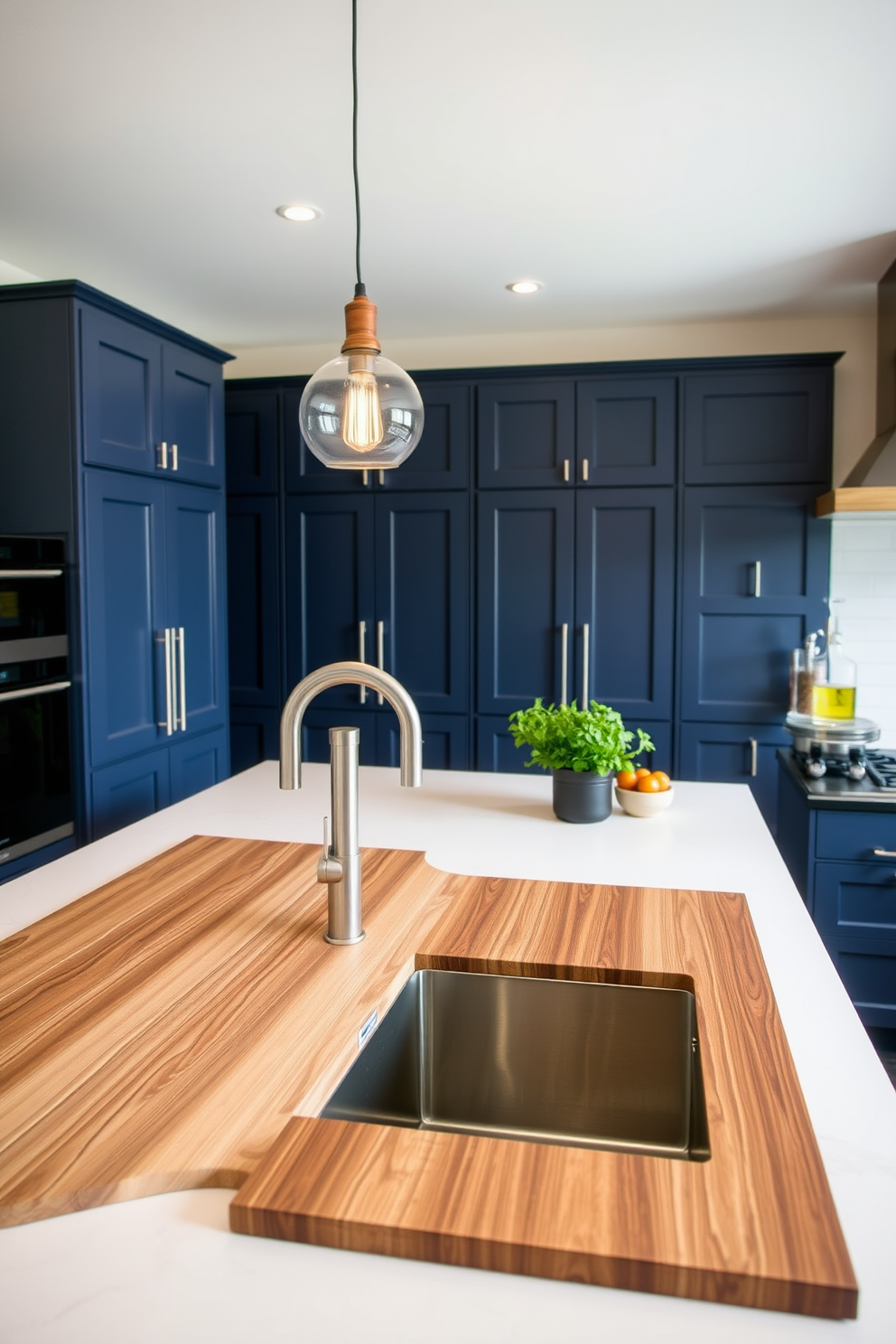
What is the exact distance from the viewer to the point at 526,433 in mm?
3809

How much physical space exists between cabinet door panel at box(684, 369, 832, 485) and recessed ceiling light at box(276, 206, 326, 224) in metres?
1.59

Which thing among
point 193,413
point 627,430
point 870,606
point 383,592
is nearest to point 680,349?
point 627,430

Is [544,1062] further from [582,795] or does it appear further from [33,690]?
[33,690]

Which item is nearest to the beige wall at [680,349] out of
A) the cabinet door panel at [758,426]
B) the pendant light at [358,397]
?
the cabinet door panel at [758,426]

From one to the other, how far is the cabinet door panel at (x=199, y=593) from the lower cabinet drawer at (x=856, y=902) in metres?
2.14

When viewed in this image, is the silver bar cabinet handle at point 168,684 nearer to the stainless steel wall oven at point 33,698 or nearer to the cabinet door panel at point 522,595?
the stainless steel wall oven at point 33,698

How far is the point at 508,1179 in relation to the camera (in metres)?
0.81

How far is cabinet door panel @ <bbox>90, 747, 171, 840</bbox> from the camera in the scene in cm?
289

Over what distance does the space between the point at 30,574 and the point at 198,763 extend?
3.65 ft

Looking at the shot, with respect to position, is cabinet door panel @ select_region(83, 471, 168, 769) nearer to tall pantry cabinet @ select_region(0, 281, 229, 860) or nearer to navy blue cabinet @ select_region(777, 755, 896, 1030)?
tall pantry cabinet @ select_region(0, 281, 229, 860)

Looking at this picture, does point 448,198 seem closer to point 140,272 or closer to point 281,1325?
point 140,272

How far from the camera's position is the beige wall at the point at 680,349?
385cm

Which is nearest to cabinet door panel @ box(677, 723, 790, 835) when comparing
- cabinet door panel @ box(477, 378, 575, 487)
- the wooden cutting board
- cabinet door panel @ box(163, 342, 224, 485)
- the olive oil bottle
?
the olive oil bottle

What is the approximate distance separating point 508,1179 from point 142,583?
2.61 m
